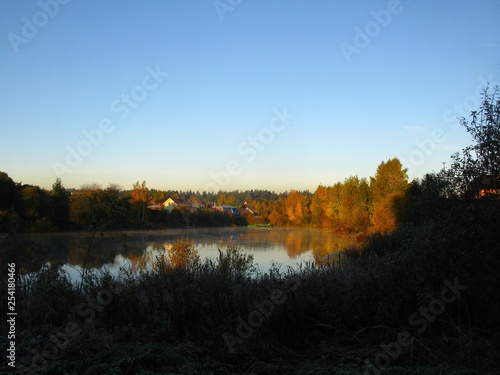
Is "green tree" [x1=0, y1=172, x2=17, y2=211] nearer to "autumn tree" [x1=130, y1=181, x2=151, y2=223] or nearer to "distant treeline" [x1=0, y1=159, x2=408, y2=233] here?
"distant treeline" [x1=0, y1=159, x2=408, y2=233]

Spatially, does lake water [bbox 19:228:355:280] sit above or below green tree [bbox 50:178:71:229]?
below

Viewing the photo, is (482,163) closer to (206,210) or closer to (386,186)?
(386,186)

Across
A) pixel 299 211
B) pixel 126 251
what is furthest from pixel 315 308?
pixel 299 211

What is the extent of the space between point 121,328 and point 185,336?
3.11 ft

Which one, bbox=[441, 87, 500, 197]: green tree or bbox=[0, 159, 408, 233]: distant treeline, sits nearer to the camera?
bbox=[441, 87, 500, 197]: green tree

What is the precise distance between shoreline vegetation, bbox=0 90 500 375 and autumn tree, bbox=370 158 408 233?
97.9 ft

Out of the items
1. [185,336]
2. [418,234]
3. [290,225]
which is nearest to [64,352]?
[185,336]

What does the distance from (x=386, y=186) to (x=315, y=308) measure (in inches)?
1518

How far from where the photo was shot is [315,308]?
285 inches

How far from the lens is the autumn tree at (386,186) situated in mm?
36562

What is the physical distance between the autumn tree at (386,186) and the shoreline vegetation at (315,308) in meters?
29.8

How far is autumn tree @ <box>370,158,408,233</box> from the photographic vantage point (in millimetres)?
36562

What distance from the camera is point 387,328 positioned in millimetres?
6562

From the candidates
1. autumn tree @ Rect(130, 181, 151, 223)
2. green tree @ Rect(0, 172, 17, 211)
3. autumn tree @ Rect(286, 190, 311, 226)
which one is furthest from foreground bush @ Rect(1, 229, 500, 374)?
autumn tree @ Rect(286, 190, 311, 226)
